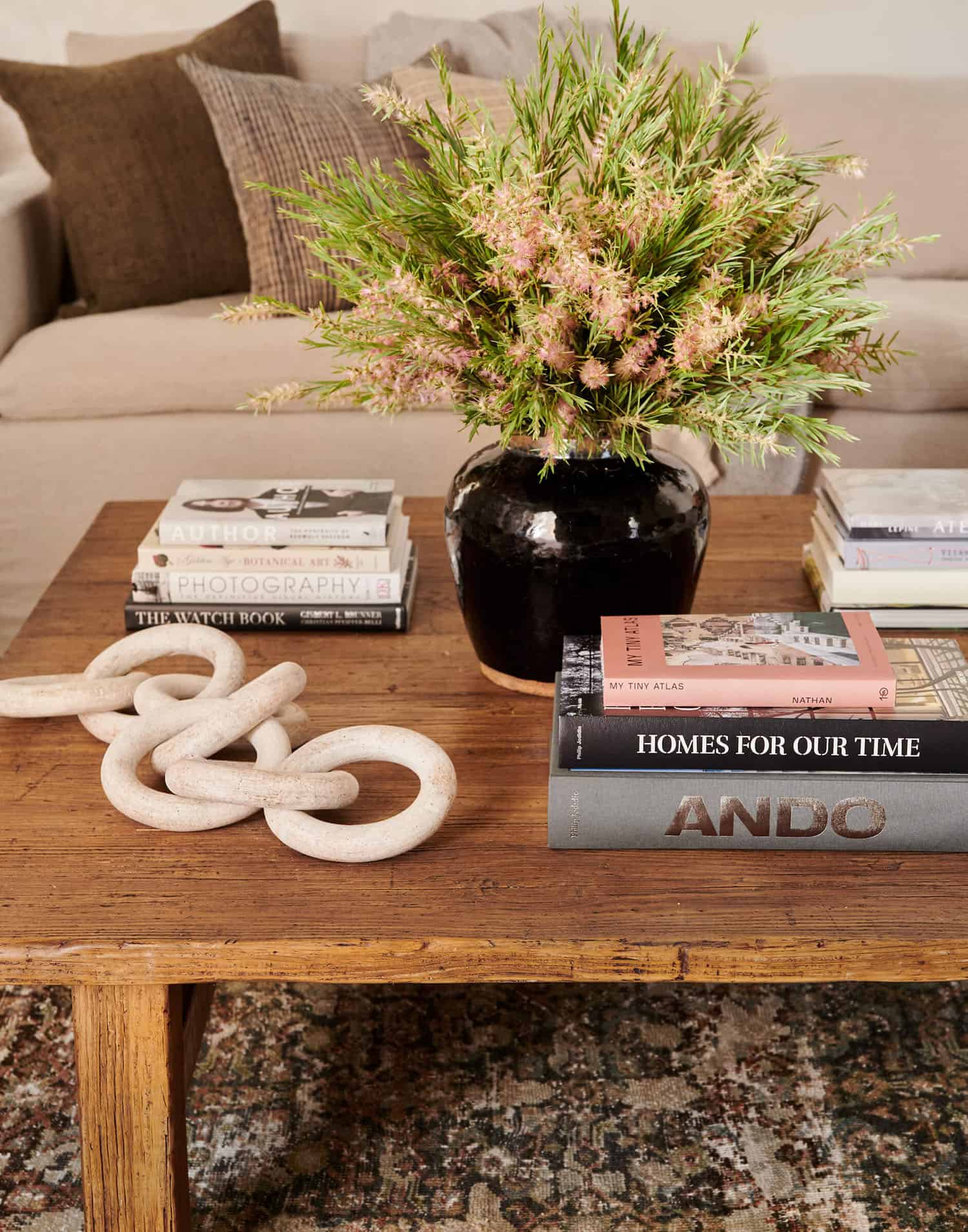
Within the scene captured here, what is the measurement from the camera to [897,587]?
3.51ft

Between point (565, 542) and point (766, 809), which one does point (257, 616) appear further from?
point (766, 809)

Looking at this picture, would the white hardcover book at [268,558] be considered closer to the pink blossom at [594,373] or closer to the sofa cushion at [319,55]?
the pink blossom at [594,373]

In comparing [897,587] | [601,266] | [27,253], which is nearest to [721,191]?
[601,266]

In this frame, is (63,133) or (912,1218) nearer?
(912,1218)

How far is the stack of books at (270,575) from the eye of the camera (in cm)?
108

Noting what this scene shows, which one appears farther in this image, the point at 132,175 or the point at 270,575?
the point at 132,175

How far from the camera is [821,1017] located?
112cm

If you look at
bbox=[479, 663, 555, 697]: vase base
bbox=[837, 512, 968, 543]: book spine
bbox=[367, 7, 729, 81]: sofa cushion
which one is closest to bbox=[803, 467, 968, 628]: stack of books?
bbox=[837, 512, 968, 543]: book spine

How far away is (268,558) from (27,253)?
4.48ft

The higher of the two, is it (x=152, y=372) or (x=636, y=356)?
(x=636, y=356)

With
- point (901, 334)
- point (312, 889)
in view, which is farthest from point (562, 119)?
point (901, 334)

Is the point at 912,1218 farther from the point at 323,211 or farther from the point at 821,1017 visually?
the point at 323,211

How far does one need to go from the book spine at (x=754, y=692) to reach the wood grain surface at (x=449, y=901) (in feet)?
0.32

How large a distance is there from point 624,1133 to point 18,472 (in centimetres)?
154
